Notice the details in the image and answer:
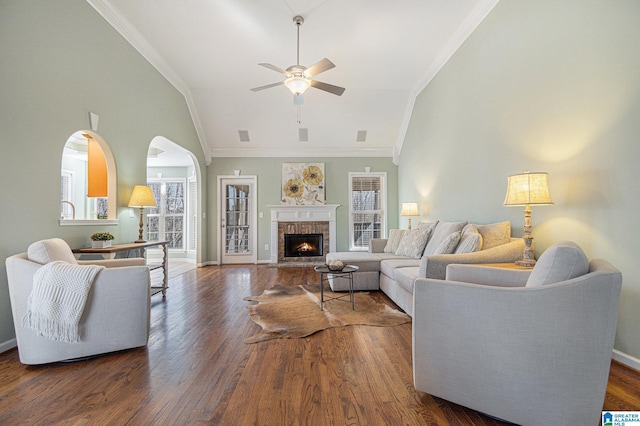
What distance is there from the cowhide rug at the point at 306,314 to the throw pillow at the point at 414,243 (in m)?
0.90

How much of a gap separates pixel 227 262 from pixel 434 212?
480 centimetres

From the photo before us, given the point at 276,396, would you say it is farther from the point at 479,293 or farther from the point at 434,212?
the point at 434,212

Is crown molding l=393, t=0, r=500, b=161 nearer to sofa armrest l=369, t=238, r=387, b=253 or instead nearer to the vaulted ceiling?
the vaulted ceiling

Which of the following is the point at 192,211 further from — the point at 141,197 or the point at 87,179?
the point at 141,197

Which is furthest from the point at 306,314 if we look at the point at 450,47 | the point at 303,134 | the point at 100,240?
the point at 303,134

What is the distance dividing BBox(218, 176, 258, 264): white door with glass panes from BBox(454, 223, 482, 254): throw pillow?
495 cm

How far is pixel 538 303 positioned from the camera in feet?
4.62

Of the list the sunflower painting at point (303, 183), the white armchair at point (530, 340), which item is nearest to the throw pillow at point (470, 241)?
the white armchair at point (530, 340)

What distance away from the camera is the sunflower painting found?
23.3 ft

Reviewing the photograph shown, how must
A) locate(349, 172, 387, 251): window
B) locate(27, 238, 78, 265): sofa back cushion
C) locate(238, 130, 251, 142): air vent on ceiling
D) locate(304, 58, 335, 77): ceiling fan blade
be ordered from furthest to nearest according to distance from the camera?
1. locate(349, 172, 387, 251): window
2. locate(238, 130, 251, 142): air vent on ceiling
3. locate(304, 58, 335, 77): ceiling fan blade
4. locate(27, 238, 78, 265): sofa back cushion

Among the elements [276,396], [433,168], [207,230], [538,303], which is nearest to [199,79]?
[207,230]

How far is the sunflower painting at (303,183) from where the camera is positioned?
7.09 metres

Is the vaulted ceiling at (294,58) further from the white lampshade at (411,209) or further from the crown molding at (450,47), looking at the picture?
the white lampshade at (411,209)

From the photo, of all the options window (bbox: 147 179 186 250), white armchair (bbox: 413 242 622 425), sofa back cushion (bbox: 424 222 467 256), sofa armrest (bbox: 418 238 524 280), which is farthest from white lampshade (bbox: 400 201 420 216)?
window (bbox: 147 179 186 250)
